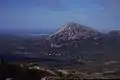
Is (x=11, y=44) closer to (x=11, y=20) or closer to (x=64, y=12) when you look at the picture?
(x=11, y=20)

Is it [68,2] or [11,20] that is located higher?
[68,2]

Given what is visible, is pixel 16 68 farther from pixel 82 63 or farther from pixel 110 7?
pixel 110 7

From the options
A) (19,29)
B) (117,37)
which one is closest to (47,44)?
(19,29)

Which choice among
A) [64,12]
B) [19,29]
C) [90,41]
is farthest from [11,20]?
[90,41]

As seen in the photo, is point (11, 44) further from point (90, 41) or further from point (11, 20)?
point (90, 41)

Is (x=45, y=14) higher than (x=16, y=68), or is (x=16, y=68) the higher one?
(x=45, y=14)

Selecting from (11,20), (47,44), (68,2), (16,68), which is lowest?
(16,68)
